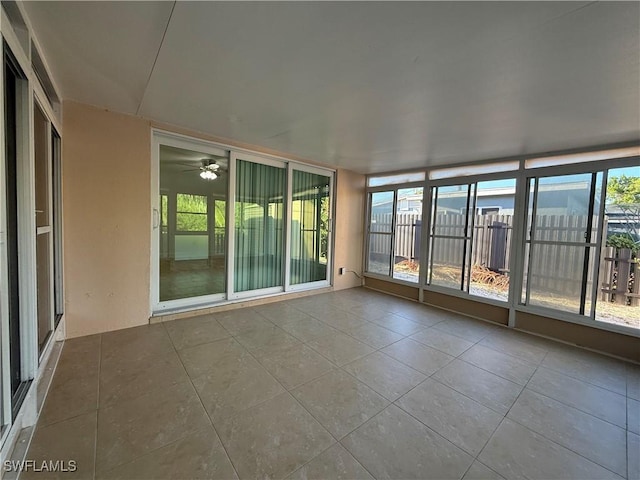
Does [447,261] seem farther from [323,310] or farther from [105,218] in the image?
Answer: [105,218]

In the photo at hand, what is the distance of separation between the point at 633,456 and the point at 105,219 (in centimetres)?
445

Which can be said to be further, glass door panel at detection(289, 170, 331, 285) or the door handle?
glass door panel at detection(289, 170, 331, 285)

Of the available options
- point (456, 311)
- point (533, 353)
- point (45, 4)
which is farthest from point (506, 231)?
point (45, 4)

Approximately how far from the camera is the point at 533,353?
2.79 metres

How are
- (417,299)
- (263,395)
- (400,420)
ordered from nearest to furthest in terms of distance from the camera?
(400,420) → (263,395) → (417,299)

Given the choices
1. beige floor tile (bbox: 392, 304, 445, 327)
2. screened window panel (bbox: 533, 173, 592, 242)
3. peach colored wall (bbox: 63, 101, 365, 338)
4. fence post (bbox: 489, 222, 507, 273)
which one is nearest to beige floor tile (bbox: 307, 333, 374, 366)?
beige floor tile (bbox: 392, 304, 445, 327)

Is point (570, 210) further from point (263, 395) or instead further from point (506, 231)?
point (263, 395)

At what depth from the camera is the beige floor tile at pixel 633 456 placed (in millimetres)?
1408

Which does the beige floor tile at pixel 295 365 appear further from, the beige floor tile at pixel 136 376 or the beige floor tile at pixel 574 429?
the beige floor tile at pixel 574 429

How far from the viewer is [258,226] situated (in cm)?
404

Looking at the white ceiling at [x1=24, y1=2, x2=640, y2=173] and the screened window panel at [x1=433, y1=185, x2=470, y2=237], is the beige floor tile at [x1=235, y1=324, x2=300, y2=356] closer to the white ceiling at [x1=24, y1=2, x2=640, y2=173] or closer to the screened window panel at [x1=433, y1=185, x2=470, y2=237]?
the white ceiling at [x1=24, y1=2, x2=640, y2=173]

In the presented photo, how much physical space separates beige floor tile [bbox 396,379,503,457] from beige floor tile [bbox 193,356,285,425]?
982 mm

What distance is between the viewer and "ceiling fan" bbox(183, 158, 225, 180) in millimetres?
3581

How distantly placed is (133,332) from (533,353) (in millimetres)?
4210
